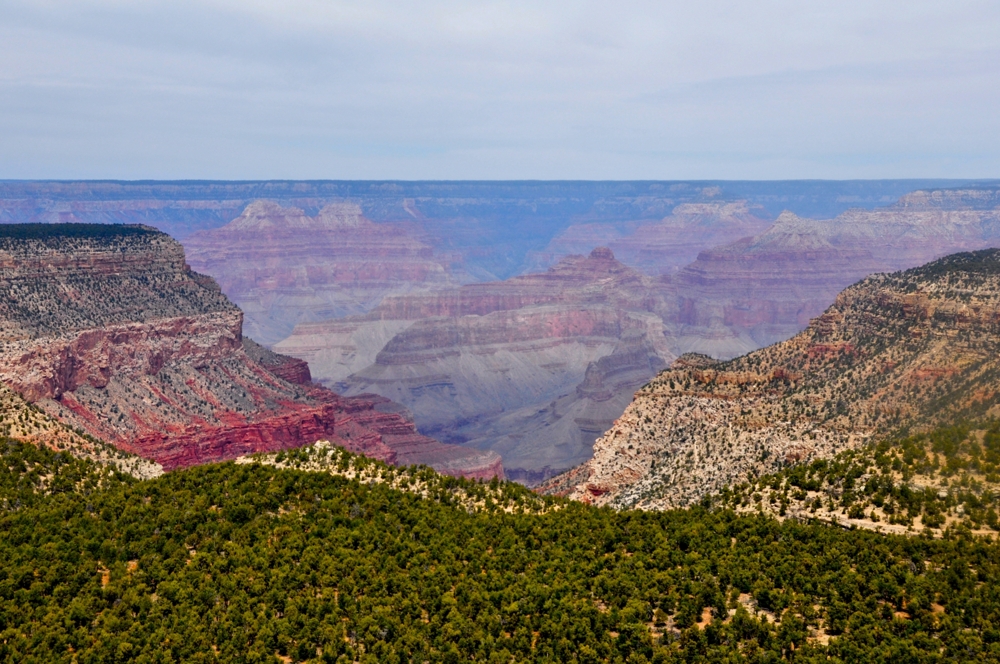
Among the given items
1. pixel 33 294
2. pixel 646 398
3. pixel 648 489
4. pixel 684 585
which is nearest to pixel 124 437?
pixel 33 294

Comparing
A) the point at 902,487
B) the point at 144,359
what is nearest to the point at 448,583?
the point at 902,487

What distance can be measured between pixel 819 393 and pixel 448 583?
31.3m

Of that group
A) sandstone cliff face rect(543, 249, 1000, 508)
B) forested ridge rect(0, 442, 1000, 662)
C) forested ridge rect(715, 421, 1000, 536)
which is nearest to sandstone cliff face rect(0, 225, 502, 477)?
sandstone cliff face rect(543, 249, 1000, 508)

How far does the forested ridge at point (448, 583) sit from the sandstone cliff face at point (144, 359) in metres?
55.3

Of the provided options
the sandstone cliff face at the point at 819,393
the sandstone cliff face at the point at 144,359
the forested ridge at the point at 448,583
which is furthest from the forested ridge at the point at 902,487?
the sandstone cliff face at the point at 144,359

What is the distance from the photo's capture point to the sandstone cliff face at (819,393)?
45812 mm

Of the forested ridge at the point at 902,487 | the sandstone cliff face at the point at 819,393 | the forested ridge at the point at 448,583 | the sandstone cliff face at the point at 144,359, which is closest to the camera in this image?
the forested ridge at the point at 448,583

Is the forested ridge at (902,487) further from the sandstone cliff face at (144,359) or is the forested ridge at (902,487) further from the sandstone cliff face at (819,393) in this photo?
the sandstone cliff face at (144,359)

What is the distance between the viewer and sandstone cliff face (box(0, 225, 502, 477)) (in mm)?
86312

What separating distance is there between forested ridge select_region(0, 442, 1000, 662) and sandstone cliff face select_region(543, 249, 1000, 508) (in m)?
13.9

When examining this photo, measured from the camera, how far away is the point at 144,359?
98.2m

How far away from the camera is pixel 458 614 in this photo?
84.0 feet

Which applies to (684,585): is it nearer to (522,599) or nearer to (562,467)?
(522,599)

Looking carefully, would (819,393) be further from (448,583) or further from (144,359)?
(144,359)
